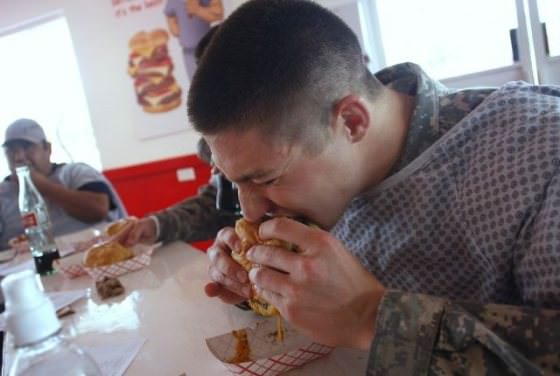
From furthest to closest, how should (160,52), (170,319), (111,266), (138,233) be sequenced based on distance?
(160,52), (138,233), (111,266), (170,319)

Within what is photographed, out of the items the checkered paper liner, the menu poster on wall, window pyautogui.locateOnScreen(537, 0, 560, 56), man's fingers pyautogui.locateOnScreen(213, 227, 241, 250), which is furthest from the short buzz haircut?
the menu poster on wall

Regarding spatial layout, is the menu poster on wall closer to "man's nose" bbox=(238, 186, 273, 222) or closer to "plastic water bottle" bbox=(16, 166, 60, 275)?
"plastic water bottle" bbox=(16, 166, 60, 275)

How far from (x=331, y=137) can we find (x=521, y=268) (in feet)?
1.09

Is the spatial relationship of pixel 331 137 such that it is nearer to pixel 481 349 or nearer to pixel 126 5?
pixel 481 349

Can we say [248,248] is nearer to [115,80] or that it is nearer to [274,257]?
[274,257]

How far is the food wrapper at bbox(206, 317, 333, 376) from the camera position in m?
0.72

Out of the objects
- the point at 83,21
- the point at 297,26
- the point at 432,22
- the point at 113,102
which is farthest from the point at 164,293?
the point at 83,21

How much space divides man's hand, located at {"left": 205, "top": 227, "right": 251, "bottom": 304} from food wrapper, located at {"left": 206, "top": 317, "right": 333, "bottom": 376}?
85 millimetres

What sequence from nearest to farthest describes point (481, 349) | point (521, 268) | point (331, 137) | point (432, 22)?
1. point (481, 349)
2. point (521, 268)
3. point (331, 137)
4. point (432, 22)

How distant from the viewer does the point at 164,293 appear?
1.30m

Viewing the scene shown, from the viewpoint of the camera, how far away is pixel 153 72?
3857 mm

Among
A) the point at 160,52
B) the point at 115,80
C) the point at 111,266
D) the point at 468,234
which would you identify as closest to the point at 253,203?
the point at 468,234

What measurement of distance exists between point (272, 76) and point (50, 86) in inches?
159

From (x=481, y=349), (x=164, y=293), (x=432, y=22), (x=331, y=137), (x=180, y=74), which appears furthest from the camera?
(x=180, y=74)
